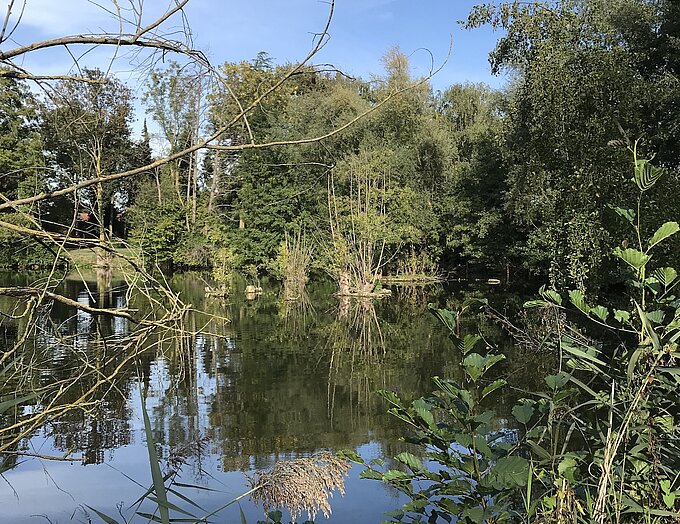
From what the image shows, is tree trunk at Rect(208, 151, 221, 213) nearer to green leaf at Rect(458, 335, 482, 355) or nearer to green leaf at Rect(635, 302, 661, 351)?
green leaf at Rect(458, 335, 482, 355)

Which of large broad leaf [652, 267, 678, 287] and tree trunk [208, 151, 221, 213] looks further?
tree trunk [208, 151, 221, 213]

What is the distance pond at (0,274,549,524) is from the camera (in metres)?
2.63

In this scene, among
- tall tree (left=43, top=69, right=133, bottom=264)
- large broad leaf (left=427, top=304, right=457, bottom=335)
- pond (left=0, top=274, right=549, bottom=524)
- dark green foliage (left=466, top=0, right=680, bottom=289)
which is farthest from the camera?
dark green foliage (left=466, top=0, right=680, bottom=289)

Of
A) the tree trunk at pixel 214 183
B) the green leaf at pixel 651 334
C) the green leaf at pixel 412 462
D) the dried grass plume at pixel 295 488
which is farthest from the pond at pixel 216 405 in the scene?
the tree trunk at pixel 214 183

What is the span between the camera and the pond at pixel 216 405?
2.63 metres

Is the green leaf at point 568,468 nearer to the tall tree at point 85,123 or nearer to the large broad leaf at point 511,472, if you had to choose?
the large broad leaf at point 511,472

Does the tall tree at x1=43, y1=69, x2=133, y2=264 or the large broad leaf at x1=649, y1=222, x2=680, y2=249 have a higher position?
the tall tree at x1=43, y1=69, x2=133, y2=264

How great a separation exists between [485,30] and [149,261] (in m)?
12.4

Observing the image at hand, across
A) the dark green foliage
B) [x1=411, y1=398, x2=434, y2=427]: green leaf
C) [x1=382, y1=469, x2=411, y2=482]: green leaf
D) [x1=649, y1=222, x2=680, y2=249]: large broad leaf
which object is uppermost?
the dark green foliage

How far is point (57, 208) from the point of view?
186 cm

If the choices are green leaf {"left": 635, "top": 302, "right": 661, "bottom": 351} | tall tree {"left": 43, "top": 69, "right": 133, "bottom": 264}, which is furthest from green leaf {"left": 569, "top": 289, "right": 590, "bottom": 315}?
tall tree {"left": 43, "top": 69, "right": 133, "bottom": 264}

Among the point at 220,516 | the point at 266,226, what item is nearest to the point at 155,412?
the point at 220,516

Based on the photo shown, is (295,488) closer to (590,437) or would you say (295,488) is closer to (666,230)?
(590,437)

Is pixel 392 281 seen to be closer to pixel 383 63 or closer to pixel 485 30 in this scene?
pixel 383 63
